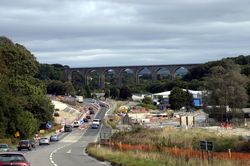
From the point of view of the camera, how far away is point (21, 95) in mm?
106688

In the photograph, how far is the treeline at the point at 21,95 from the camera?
9006cm

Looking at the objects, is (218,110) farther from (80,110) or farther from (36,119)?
(80,110)

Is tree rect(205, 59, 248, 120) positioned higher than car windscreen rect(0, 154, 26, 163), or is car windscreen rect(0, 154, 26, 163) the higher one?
car windscreen rect(0, 154, 26, 163)

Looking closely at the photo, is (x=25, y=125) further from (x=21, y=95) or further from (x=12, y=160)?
(x=12, y=160)

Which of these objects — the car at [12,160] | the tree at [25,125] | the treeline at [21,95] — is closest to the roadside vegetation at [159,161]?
the car at [12,160]

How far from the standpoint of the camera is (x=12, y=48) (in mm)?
113312

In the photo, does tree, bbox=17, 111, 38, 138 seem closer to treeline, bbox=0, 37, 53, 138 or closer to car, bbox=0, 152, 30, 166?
treeline, bbox=0, 37, 53, 138

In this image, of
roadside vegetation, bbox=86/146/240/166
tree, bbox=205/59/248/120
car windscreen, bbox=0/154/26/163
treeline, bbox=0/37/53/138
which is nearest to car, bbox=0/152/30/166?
car windscreen, bbox=0/154/26/163

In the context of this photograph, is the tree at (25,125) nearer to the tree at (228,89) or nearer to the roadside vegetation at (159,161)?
the tree at (228,89)

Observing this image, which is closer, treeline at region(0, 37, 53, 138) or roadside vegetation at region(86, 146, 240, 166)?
roadside vegetation at region(86, 146, 240, 166)

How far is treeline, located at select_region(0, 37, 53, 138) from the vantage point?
90.1 m

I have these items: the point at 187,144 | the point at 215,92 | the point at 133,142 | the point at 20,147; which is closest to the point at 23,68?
the point at 215,92

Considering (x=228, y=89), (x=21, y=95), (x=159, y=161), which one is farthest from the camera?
(x=228, y=89)

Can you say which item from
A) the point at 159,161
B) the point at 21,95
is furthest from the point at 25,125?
the point at 159,161
